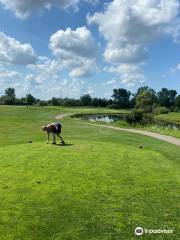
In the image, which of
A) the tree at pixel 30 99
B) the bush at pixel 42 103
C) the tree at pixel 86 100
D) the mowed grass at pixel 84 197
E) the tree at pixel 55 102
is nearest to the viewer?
the mowed grass at pixel 84 197

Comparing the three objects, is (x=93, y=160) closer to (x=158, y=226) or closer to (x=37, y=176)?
(x=37, y=176)

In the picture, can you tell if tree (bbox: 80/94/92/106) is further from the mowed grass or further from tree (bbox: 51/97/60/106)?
the mowed grass

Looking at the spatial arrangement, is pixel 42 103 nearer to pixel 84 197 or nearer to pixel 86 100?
pixel 86 100

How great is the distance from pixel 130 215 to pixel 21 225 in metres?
3.29

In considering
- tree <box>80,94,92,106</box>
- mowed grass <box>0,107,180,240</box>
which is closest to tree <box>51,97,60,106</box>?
tree <box>80,94,92,106</box>

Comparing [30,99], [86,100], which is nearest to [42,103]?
[30,99]

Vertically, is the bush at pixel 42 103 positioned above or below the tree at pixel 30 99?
below

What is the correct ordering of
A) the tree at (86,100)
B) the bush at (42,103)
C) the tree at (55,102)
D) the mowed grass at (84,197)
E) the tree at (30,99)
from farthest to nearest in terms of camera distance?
the tree at (86,100) → the tree at (55,102) → the tree at (30,99) → the bush at (42,103) → the mowed grass at (84,197)

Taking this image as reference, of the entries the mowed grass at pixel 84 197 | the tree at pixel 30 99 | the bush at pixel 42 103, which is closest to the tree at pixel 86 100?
the bush at pixel 42 103

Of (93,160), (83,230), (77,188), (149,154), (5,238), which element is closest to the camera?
(5,238)

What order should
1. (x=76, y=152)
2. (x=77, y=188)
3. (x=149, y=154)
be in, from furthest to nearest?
(x=149, y=154) → (x=76, y=152) → (x=77, y=188)

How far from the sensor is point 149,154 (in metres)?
21.5

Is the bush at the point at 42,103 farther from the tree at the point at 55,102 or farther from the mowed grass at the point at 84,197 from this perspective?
the mowed grass at the point at 84,197

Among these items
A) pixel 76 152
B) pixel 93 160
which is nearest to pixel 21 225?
pixel 93 160
